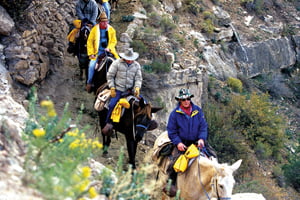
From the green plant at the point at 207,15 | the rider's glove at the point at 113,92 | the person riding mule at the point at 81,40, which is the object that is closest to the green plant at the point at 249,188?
the rider's glove at the point at 113,92

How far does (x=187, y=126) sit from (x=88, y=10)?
5.73 m

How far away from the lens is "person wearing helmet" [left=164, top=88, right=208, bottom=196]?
7.15m

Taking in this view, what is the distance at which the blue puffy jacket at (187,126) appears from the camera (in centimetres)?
720

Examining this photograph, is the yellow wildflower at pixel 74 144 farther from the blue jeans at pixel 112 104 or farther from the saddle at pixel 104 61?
the saddle at pixel 104 61

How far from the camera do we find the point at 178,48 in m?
16.0

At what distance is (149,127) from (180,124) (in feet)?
4.39

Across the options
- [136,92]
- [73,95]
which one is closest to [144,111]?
[136,92]

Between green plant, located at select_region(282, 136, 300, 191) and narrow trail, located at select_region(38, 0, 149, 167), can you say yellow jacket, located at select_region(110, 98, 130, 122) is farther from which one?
green plant, located at select_region(282, 136, 300, 191)

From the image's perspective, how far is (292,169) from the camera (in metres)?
15.0

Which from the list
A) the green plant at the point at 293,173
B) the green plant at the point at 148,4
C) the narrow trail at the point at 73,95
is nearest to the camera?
the narrow trail at the point at 73,95

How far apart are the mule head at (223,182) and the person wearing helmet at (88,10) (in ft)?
22.5

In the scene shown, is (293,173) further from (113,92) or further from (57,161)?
(57,161)

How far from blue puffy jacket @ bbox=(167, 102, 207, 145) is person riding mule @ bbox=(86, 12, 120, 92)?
3401mm

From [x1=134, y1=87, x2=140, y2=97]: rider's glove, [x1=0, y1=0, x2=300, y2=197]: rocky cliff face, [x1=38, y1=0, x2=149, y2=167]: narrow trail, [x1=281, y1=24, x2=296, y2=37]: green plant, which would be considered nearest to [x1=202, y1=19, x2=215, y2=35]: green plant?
[x1=0, y1=0, x2=300, y2=197]: rocky cliff face
